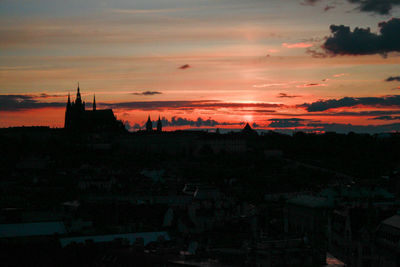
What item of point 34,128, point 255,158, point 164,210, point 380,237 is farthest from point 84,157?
point 380,237

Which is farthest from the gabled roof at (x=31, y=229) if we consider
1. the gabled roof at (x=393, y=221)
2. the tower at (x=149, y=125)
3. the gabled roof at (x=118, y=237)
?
the tower at (x=149, y=125)

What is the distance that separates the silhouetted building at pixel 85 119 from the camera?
123m

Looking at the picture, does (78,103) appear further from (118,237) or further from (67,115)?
(118,237)

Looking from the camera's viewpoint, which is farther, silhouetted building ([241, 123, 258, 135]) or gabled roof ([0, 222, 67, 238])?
silhouetted building ([241, 123, 258, 135])

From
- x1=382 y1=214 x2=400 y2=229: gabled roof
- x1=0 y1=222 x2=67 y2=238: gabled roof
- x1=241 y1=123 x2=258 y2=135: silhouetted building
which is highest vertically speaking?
x1=241 y1=123 x2=258 y2=135: silhouetted building

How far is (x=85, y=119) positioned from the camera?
12506 centimetres

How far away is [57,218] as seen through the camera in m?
40.9

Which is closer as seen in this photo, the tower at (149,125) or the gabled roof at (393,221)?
the gabled roof at (393,221)

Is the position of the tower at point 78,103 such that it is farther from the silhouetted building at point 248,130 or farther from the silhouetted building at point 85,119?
the silhouetted building at point 248,130

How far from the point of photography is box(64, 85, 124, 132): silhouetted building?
123 metres

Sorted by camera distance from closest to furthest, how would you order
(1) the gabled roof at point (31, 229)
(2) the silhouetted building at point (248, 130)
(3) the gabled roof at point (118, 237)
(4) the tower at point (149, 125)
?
1. (3) the gabled roof at point (118, 237)
2. (1) the gabled roof at point (31, 229)
3. (2) the silhouetted building at point (248, 130)
4. (4) the tower at point (149, 125)

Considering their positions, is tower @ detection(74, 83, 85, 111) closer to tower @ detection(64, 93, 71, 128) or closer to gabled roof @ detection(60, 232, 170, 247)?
tower @ detection(64, 93, 71, 128)

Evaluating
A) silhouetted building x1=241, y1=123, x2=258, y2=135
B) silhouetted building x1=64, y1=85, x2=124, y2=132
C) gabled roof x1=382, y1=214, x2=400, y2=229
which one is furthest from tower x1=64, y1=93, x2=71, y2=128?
gabled roof x1=382, y1=214, x2=400, y2=229

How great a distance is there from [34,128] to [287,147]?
182 ft
